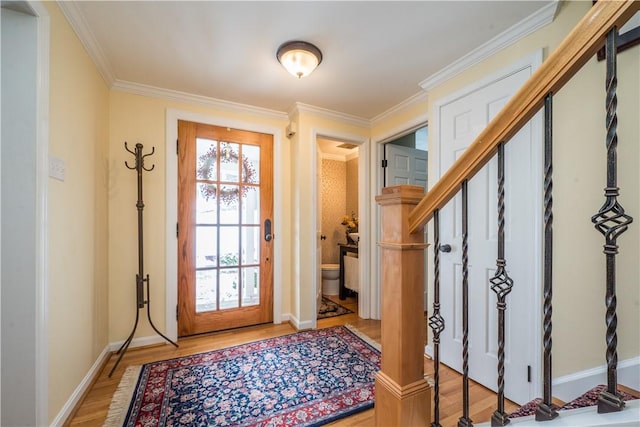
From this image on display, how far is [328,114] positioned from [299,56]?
1.11 meters

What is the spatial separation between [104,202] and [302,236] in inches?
68.4

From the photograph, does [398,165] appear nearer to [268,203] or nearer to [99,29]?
[268,203]

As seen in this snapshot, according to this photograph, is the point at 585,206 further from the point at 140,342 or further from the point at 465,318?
the point at 140,342

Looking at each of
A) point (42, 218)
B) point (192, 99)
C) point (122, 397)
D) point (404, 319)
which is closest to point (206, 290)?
point (122, 397)

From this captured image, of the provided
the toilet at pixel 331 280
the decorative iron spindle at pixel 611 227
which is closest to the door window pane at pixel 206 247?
the toilet at pixel 331 280

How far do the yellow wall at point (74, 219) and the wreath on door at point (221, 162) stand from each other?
0.79 metres

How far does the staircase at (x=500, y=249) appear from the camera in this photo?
1.93ft

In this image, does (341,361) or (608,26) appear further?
(341,361)

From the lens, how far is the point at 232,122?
111 inches

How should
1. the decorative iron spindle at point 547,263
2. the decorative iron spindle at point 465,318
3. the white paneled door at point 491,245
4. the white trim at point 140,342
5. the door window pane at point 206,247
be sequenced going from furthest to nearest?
1. the door window pane at point 206,247
2. the white trim at point 140,342
3. the white paneled door at point 491,245
4. the decorative iron spindle at point 465,318
5. the decorative iron spindle at point 547,263

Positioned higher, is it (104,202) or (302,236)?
(104,202)

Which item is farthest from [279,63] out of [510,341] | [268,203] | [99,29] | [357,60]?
[510,341]

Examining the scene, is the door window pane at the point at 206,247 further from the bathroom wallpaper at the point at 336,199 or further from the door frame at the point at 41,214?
the bathroom wallpaper at the point at 336,199

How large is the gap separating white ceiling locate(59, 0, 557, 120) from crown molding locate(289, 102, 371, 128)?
0.28 m
